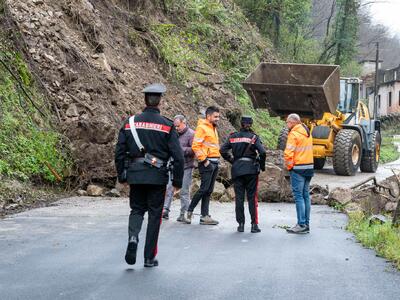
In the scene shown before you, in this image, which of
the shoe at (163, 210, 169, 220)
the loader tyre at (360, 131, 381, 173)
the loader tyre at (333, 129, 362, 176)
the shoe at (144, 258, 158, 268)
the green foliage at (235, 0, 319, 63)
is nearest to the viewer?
the shoe at (144, 258, 158, 268)

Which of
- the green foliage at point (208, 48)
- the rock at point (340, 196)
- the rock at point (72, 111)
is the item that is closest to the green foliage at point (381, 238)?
the rock at point (340, 196)

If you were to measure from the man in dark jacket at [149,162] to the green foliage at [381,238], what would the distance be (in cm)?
277

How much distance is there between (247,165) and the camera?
10.7 metres

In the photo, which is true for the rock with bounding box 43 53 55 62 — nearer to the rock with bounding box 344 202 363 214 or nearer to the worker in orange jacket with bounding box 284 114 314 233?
the rock with bounding box 344 202 363 214

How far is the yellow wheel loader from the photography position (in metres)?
18.7

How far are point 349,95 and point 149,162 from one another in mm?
17388

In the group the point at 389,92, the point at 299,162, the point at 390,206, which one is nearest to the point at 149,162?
the point at 299,162

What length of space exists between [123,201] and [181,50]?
982cm

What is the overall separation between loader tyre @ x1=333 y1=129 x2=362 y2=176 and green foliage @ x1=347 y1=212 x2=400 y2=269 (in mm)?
10671

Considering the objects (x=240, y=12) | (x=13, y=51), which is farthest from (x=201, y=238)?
(x=240, y=12)

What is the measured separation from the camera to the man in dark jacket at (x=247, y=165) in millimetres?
10688

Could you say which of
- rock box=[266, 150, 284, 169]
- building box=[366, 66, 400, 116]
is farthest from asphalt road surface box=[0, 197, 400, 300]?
building box=[366, 66, 400, 116]

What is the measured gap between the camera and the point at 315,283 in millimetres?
6926

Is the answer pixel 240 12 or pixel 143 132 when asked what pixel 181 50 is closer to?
pixel 240 12
